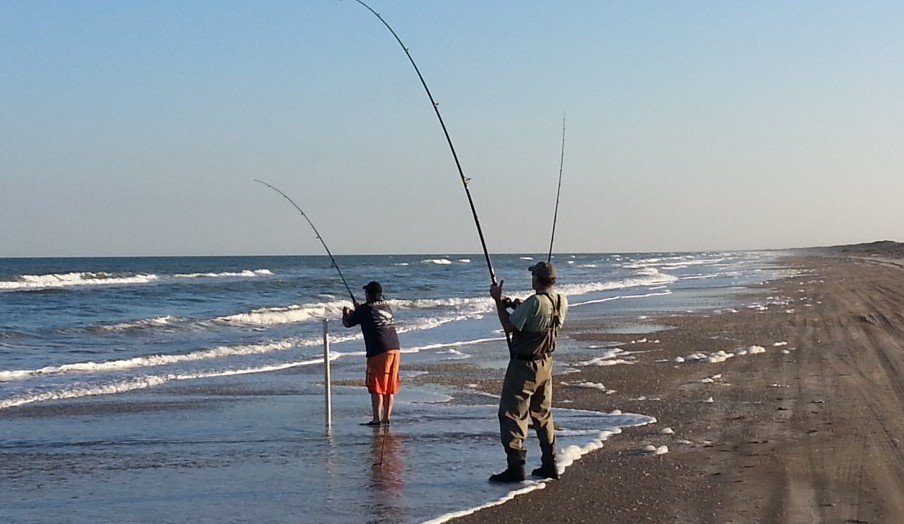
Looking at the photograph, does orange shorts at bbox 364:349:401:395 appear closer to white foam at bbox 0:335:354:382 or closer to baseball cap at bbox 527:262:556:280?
baseball cap at bbox 527:262:556:280

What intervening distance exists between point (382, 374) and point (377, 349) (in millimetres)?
226

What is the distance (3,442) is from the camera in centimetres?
871

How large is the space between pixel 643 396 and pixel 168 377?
6.23 metres

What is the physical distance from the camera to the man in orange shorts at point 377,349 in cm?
925

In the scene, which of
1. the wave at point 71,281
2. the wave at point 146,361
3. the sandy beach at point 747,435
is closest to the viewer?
the sandy beach at point 747,435

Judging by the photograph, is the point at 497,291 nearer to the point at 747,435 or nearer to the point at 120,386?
the point at 747,435

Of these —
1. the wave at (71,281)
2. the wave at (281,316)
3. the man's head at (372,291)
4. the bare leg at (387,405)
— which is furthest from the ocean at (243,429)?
the wave at (71,281)

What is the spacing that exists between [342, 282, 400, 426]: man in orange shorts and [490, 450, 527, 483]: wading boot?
250cm

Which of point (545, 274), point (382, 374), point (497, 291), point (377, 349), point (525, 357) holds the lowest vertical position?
point (382, 374)

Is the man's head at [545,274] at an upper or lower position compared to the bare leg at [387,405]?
upper

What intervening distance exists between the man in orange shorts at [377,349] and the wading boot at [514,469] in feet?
8.19

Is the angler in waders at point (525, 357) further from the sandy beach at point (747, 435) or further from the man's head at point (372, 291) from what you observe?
the man's head at point (372, 291)

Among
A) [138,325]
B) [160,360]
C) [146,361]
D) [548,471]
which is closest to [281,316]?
[138,325]

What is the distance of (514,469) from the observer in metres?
6.82
